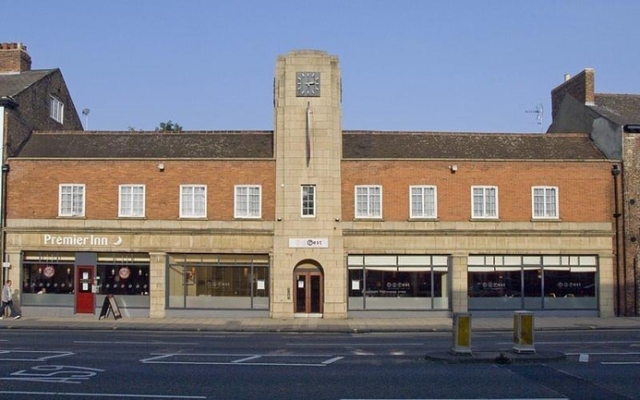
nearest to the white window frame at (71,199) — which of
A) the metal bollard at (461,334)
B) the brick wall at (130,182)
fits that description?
the brick wall at (130,182)

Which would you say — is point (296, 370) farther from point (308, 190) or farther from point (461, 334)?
point (308, 190)

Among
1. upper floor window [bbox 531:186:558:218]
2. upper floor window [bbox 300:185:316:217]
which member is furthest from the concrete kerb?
upper floor window [bbox 531:186:558:218]

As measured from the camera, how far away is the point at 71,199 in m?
36.9

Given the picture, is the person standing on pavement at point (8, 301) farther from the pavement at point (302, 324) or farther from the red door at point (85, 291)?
the red door at point (85, 291)

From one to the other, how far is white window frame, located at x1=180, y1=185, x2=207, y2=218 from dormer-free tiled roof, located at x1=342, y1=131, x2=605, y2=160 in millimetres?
6981

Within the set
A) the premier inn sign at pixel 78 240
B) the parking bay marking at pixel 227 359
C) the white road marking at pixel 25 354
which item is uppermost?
the premier inn sign at pixel 78 240

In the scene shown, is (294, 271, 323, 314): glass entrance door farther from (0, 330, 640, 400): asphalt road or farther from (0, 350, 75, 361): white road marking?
(0, 350, 75, 361): white road marking

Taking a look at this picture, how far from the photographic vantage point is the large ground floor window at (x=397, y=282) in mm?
36438

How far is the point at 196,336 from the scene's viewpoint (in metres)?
28.3

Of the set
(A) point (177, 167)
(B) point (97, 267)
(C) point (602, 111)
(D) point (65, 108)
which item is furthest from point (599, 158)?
(D) point (65, 108)

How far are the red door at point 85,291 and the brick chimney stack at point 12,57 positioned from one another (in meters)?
13.8

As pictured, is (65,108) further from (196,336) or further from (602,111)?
(602,111)

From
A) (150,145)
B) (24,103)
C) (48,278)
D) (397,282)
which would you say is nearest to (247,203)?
(150,145)

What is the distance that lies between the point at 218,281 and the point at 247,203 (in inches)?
152
